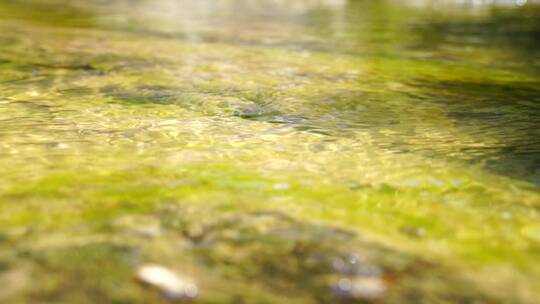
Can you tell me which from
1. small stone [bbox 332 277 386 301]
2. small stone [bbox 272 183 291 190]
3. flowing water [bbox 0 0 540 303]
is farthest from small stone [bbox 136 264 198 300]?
small stone [bbox 272 183 291 190]

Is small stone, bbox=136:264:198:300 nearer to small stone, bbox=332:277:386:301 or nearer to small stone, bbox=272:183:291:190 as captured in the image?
small stone, bbox=332:277:386:301

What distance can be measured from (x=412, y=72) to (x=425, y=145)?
1.85 m

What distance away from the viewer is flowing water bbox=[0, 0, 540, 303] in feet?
3.60

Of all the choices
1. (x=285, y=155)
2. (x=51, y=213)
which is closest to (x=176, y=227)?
(x=51, y=213)

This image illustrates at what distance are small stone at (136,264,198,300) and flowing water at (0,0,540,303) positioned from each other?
12 millimetres

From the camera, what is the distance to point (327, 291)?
1070 millimetres

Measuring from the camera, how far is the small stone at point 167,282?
1.04m

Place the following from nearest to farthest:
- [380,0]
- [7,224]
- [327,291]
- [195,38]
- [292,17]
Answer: [327,291], [7,224], [195,38], [292,17], [380,0]

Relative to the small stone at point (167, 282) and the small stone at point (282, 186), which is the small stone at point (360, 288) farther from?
the small stone at point (282, 186)

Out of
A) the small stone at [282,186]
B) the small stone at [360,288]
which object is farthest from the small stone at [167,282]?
the small stone at [282,186]

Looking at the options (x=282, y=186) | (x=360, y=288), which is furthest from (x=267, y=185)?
(x=360, y=288)

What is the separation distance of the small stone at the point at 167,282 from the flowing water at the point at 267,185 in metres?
0.01

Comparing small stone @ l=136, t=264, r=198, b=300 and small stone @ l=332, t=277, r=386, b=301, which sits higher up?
small stone @ l=136, t=264, r=198, b=300

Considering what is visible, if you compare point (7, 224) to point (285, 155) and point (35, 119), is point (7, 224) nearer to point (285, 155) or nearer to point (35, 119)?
point (285, 155)
